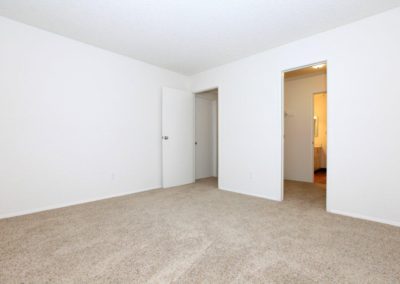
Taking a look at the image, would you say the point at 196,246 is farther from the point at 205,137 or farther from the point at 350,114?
the point at 205,137

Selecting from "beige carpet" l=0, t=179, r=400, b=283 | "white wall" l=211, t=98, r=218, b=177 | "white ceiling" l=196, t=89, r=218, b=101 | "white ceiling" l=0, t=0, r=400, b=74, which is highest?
"white ceiling" l=0, t=0, r=400, b=74

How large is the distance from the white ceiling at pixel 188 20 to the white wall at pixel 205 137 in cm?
204

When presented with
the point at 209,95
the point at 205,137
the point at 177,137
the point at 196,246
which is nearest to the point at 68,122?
the point at 177,137

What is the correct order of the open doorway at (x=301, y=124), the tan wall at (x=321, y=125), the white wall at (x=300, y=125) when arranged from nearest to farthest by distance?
1. the open doorway at (x=301, y=124)
2. the white wall at (x=300, y=125)
3. the tan wall at (x=321, y=125)

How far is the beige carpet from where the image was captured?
1.45 meters

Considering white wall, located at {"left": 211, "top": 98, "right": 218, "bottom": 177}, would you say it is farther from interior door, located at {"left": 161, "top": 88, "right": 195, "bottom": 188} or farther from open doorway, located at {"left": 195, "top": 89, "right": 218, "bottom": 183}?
interior door, located at {"left": 161, "top": 88, "right": 195, "bottom": 188}

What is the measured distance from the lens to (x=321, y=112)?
256 inches

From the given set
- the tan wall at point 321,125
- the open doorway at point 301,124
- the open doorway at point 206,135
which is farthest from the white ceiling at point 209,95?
the tan wall at point 321,125

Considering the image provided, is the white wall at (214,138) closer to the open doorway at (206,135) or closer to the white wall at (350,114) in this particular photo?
the open doorway at (206,135)

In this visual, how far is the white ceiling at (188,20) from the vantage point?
226cm

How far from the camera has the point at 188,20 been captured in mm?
2564

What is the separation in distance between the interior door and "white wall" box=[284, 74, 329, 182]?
252cm

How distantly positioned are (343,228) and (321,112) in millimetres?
5241

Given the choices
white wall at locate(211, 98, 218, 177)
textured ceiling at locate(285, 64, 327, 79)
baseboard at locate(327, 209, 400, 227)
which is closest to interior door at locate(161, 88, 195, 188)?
white wall at locate(211, 98, 218, 177)
